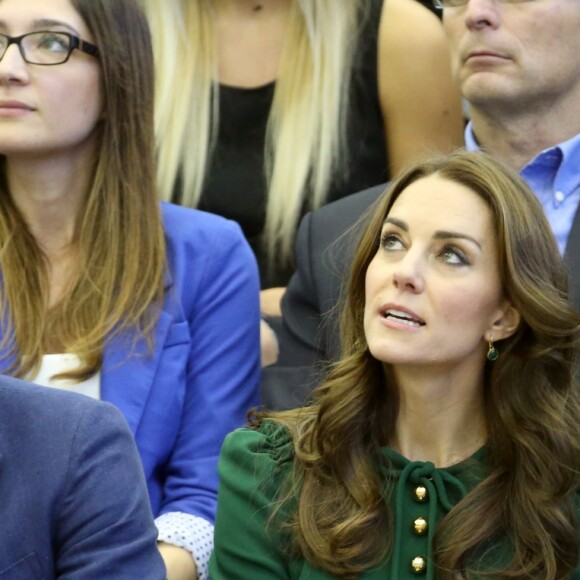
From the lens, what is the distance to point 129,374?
315 cm

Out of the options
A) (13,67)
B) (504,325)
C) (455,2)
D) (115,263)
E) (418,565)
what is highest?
(455,2)

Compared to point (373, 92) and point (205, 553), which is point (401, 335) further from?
point (373, 92)

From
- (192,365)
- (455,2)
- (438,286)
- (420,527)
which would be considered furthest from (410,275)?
(455,2)

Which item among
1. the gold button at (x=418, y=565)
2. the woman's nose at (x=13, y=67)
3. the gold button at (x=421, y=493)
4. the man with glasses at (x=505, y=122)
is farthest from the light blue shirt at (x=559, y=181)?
the woman's nose at (x=13, y=67)

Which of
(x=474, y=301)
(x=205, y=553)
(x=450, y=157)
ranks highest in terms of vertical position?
(x=450, y=157)

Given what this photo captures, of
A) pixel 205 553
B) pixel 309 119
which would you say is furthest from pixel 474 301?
pixel 309 119

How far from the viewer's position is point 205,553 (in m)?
3.04

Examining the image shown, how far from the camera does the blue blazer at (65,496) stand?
7.73 ft

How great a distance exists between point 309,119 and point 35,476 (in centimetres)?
154

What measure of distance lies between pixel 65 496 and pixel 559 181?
1.39 m

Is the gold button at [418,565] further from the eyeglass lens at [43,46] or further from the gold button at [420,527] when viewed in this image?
the eyeglass lens at [43,46]

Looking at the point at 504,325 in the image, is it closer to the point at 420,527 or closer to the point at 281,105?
the point at 420,527

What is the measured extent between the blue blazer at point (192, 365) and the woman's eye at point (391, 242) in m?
0.61

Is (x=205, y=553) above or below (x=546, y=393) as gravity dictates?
below
